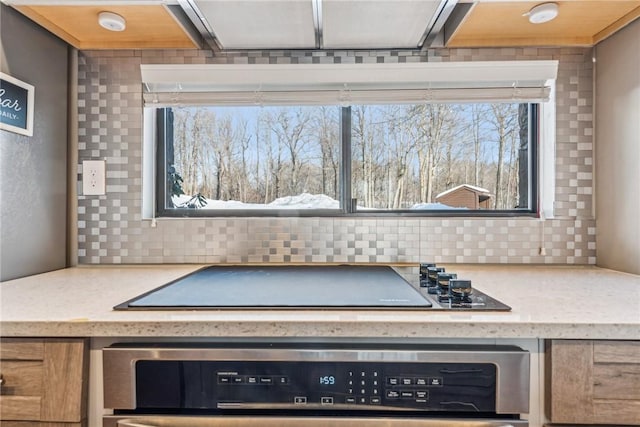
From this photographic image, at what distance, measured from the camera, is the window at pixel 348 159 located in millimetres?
1543

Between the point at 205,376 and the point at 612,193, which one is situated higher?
the point at 612,193

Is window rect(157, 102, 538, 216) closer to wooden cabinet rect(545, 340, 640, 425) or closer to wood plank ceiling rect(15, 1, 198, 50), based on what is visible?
wood plank ceiling rect(15, 1, 198, 50)

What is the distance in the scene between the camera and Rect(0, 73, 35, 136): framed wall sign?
1.17 m

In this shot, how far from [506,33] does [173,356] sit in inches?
57.5

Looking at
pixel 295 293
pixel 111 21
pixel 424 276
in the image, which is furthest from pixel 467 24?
pixel 111 21

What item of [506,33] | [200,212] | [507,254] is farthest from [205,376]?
[506,33]

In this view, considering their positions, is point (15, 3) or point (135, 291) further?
point (15, 3)

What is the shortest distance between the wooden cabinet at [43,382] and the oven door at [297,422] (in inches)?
4.5

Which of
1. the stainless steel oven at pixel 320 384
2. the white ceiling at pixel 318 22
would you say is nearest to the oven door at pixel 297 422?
the stainless steel oven at pixel 320 384

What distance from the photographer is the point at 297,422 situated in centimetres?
77

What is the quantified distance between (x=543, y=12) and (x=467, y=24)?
22 centimetres

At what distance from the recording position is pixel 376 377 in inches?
30.1

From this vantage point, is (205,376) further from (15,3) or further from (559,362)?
(15,3)

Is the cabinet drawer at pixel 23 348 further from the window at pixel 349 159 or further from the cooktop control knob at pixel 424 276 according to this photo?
the cooktop control knob at pixel 424 276
